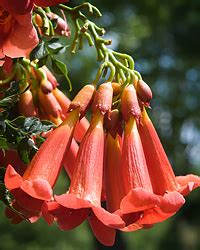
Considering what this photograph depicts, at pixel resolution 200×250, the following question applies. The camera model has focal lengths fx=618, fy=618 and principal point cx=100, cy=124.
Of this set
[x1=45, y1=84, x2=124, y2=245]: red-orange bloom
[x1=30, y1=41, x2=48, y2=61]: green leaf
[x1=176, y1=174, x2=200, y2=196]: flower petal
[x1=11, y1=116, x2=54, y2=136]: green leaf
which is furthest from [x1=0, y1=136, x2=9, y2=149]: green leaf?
[x1=176, y1=174, x2=200, y2=196]: flower petal

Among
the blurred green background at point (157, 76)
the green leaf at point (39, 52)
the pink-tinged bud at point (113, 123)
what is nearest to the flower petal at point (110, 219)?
the pink-tinged bud at point (113, 123)

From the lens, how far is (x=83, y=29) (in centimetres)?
144

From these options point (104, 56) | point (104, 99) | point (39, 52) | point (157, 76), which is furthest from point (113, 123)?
point (157, 76)

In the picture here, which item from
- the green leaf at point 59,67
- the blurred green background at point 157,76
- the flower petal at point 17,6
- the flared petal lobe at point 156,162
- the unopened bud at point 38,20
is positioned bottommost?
the blurred green background at point 157,76

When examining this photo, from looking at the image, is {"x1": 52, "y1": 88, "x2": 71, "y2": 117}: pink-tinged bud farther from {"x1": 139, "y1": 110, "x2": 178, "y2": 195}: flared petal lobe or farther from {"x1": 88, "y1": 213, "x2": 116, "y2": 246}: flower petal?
{"x1": 88, "y1": 213, "x2": 116, "y2": 246}: flower petal

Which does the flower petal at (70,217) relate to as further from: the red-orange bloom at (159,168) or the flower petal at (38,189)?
the red-orange bloom at (159,168)

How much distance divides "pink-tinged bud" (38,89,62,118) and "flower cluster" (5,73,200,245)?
38mm

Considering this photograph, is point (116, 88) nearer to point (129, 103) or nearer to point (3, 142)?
point (129, 103)

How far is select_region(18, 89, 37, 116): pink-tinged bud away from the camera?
56.5 inches

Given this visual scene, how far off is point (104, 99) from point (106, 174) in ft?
0.53

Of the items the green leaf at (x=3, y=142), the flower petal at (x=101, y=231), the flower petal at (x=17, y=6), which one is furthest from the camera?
the green leaf at (x=3, y=142)

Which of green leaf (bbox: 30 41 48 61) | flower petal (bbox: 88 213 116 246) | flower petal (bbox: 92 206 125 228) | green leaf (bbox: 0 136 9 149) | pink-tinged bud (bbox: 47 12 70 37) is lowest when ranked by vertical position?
flower petal (bbox: 88 213 116 246)

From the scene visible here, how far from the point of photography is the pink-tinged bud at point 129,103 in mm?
1310

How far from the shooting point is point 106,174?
4.35 ft
